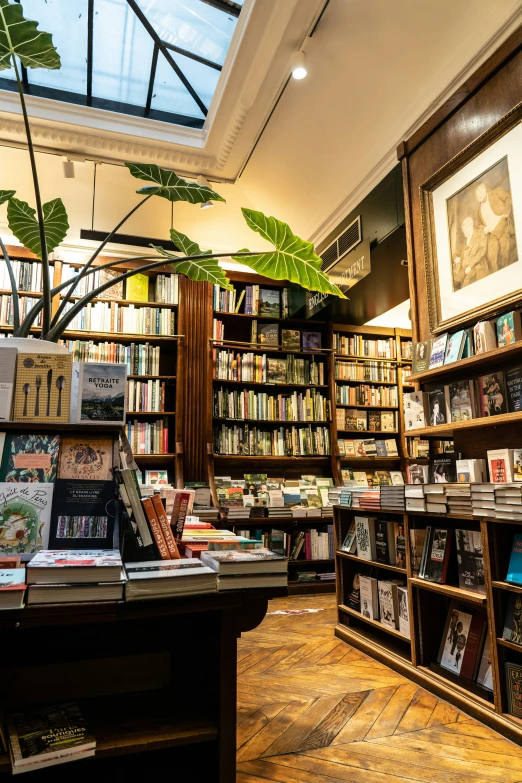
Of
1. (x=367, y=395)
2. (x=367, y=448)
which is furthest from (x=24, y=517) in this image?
(x=367, y=395)

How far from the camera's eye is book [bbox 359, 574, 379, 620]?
9.78 ft

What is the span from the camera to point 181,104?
433 cm

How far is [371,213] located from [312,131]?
0.78 m

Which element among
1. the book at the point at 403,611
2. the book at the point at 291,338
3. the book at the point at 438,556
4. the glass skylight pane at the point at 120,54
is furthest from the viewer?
the book at the point at 291,338

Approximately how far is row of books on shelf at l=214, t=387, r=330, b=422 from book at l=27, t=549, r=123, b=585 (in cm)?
371

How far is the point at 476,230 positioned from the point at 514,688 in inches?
80.0

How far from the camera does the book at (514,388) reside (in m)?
2.27

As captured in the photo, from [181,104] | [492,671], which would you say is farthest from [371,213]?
[492,671]

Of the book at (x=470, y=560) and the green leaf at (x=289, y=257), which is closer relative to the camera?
the book at (x=470, y=560)

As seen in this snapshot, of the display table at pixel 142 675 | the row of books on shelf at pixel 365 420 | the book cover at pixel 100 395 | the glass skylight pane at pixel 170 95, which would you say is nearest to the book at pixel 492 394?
the display table at pixel 142 675

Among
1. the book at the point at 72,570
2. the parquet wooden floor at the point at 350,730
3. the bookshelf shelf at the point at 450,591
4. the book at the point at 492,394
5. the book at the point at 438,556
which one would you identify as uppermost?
the book at the point at 492,394

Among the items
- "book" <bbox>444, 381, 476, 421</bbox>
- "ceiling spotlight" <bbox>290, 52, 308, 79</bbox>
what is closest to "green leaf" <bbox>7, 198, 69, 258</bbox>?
"ceiling spotlight" <bbox>290, 52, 308, 79</bbox>

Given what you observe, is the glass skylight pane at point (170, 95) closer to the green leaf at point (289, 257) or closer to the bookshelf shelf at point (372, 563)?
the green leaf at point (289, 257)

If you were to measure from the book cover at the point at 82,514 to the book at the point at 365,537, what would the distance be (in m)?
1.93
